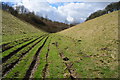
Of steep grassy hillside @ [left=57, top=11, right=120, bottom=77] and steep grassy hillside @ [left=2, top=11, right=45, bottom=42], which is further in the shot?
steep grassy hillside @ [left=2, top=11, right=45, bottom=42]

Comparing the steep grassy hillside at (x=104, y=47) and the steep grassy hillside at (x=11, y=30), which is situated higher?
the steep grassy hillside at (x=11, y=30)

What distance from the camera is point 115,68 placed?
18688mm

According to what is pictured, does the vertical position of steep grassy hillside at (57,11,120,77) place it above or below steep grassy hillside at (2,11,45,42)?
below

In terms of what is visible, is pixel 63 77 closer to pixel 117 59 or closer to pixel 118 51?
pixel 117 59

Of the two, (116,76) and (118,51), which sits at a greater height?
Result: (118,51)

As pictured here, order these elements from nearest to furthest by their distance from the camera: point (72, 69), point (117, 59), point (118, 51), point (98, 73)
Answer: point (98, 73) → point (72, 69) → point (117, 59) → point (118, 51)

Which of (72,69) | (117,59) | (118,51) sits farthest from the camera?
(118,51)

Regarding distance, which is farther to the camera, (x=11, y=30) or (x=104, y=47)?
(x=11, y=30)

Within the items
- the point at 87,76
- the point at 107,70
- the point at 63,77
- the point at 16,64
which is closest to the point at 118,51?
the point at 107,70

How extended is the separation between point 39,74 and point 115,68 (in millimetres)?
14050

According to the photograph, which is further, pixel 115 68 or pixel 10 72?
pixel 115 68

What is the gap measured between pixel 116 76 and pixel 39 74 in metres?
12.4

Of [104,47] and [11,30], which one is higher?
[11,30]

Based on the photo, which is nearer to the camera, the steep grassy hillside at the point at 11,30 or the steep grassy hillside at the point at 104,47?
the steep grassy hillside at the point at 104,47
